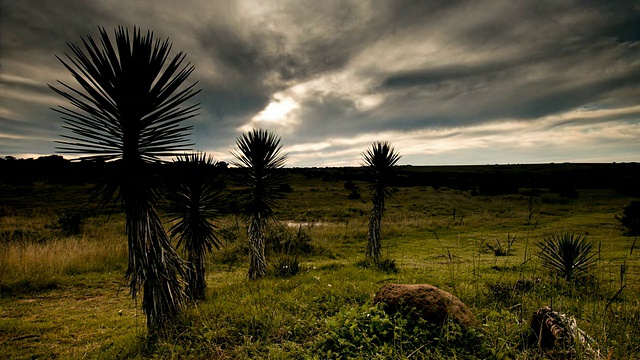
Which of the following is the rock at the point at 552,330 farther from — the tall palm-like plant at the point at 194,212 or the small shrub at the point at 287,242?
the small shrub at the point at 287,242

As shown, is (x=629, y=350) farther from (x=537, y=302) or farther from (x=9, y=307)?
(x=9, y=307)

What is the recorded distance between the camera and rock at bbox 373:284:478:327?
359cm

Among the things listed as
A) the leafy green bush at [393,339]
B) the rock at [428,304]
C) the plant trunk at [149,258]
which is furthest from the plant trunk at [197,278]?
the rock at [428,304]

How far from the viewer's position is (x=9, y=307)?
21.7ft

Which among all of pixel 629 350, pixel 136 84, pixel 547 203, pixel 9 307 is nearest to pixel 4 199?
pixel 9 307

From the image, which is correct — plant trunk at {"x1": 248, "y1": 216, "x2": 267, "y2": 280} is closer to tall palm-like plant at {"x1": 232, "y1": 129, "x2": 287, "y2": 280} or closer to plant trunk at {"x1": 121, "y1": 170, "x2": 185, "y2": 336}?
tall palm-like plant at {"x1": 232, "y1": 129, "x2": 287, "y2": 280}

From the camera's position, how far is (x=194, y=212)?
593 centimetres

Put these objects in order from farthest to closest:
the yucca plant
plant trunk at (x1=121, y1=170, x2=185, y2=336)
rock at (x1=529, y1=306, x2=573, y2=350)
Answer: the yucca plant, plant trunk at (x1=121, y1=170, x2=185, y2=336), rock at (x1=529, y1=306, x2=573, y2=350)

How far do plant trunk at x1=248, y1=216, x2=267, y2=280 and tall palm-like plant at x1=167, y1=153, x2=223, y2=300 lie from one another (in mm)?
1671

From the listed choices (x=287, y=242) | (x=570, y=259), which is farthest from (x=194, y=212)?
(x=570, y=259)

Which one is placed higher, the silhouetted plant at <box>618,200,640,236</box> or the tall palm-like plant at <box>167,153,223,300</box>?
the tall palm-like plant at <box>167,153,223,300</box>

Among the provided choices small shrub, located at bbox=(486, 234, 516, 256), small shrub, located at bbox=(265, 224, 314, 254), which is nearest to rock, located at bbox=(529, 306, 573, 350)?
small shrub, located at bbox=(486, 234, 516, 256)

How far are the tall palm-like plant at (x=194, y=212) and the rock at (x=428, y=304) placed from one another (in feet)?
12.0

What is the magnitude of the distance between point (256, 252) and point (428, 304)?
500cm
